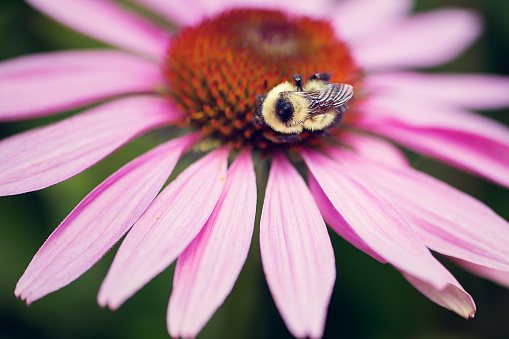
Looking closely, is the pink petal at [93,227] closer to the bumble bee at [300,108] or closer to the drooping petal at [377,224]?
the bumble bee at [300,108]

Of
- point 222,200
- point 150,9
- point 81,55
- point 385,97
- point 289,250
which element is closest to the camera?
point 289,250

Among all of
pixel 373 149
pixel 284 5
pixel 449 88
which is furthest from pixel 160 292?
pixel 284 5

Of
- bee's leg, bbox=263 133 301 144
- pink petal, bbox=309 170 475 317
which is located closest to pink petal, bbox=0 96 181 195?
bee's leg, bbox=263 133 301 144

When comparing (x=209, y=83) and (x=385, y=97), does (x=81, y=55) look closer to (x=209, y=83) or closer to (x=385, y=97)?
(x=209, y=83)

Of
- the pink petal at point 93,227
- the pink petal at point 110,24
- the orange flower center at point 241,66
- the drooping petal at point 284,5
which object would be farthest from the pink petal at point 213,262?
the drooping petal at point 284,5

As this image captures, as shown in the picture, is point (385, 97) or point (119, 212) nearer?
point (119, 212)

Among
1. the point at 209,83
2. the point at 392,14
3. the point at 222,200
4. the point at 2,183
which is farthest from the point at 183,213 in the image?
the point at 392,14
